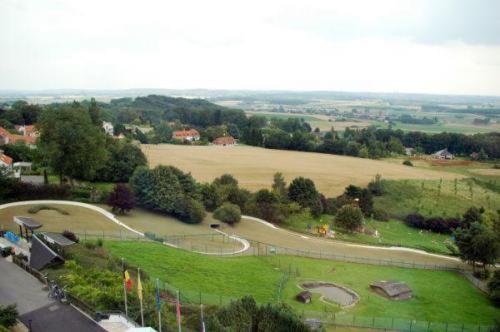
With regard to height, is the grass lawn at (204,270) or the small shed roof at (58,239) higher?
the small shed roof at (58,239)

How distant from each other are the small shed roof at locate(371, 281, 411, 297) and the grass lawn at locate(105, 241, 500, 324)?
0.83 metres

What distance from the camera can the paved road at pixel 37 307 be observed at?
21.1 metres

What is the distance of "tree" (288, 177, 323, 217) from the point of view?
56719 millimetres

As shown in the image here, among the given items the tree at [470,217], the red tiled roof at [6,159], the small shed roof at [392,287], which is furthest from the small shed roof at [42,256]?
the tree at [470,217]

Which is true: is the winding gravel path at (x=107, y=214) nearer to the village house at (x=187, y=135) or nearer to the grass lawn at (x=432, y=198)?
the grass lawn at (x=432, y=198)

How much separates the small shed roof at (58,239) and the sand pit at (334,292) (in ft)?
53.6

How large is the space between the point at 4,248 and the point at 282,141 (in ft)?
264

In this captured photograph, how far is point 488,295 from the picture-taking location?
36500 mm

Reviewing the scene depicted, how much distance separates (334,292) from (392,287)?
431 centimetres

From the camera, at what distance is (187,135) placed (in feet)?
386

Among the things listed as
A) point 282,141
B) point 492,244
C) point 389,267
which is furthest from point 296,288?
point 282,141

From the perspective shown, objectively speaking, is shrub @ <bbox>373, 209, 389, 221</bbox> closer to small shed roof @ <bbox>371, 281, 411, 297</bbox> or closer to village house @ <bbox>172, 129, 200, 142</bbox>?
small shed roof @ <bbox>371, 281, 411, 297</bbox>

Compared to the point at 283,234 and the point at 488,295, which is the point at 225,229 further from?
the point at 488,295

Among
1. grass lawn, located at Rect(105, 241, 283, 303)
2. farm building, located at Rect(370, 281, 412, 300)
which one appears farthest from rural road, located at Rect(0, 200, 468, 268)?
farm building, located at Rect(370, 281, 412, 300)
